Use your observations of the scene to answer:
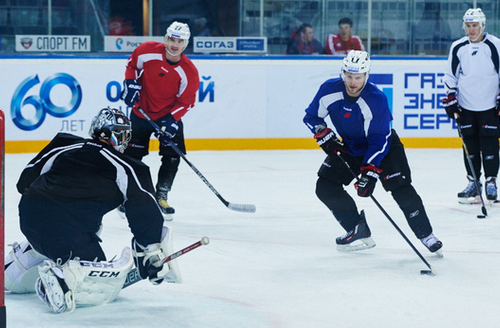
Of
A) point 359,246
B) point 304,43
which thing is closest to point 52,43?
point 304,43

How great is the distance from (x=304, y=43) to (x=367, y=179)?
16.0ft

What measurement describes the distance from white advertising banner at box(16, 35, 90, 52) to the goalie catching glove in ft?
17.2

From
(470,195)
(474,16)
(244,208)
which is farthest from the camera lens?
(470,195)

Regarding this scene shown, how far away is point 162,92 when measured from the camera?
18.3ft

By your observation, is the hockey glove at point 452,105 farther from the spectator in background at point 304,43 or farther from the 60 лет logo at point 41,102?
the 60 лет logo at point 41,102

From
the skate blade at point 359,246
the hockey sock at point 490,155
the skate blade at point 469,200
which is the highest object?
the hockey sock at point 490,155

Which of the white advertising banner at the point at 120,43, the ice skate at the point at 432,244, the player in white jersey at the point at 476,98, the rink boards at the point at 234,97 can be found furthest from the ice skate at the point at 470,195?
the white advertising banner at the point at 120,43

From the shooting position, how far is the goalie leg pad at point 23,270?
3439mm

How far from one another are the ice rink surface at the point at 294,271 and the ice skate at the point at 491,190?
0.08m

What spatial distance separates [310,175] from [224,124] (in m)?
1.51

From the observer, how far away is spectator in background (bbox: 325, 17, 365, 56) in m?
9.01

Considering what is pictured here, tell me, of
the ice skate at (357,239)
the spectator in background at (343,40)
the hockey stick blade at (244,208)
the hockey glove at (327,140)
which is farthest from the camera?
the spectator in background at (343,40)

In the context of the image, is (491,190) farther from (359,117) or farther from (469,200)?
(359,117)

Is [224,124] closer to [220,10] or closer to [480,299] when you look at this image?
[220,10]
